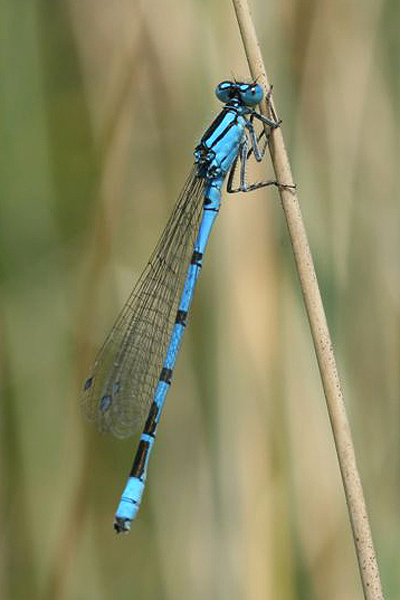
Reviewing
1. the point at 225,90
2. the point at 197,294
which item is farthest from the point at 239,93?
the point at 197,294

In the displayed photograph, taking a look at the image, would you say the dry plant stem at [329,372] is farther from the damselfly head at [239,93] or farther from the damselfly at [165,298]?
the damselfly at [165,298]

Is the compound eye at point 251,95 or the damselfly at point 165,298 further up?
the compound eye at point 251,95

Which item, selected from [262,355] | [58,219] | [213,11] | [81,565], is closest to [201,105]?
[213,11]

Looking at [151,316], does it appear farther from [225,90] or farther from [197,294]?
[225,90]

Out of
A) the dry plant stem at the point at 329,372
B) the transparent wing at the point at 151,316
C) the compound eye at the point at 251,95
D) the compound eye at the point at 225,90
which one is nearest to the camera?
the dry plant stem at the point at 329,372

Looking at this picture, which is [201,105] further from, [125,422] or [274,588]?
[274,588]

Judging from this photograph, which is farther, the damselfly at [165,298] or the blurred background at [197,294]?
the blurred background at [197,294]

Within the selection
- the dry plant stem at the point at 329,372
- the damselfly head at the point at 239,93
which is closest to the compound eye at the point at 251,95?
the damselfly head at the point at 239,93
